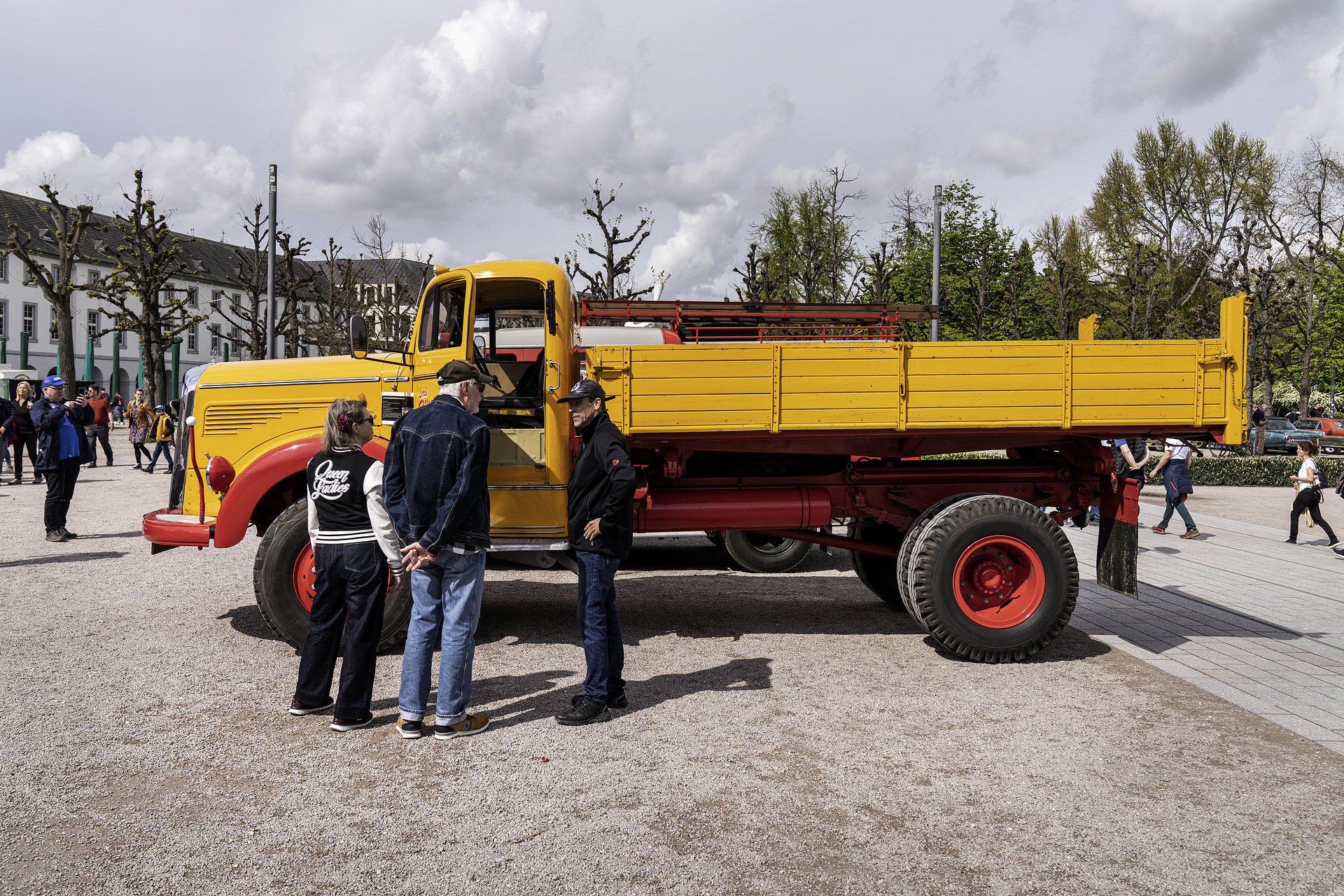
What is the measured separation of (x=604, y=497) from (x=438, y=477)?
2.86ft

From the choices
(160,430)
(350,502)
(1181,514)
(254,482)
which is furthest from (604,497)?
(160,430)

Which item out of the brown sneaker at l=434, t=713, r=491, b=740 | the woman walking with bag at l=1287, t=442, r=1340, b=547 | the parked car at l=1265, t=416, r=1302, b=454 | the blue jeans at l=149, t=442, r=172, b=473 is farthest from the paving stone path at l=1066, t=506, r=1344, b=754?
the parked car at l=1265, t=416, r=1302, b=454

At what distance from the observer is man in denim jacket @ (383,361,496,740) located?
4.34m

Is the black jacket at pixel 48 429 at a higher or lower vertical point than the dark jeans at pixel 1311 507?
higher

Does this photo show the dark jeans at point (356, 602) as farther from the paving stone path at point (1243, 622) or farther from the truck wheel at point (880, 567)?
the paving stone path at point (1243, 622)

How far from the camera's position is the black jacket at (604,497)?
470 cm

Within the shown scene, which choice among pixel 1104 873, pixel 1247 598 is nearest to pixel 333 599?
pixel 1104 873

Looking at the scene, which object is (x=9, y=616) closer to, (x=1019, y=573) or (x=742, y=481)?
(x=742, y=481)

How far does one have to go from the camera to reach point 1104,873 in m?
3.21

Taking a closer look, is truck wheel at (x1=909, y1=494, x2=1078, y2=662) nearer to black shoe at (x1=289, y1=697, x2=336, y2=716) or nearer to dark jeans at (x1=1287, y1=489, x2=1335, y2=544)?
black shoe at (x1=289, y1=697, x2=336, y2=716)

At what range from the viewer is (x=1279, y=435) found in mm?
33844

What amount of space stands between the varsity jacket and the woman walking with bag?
1104 centimetres

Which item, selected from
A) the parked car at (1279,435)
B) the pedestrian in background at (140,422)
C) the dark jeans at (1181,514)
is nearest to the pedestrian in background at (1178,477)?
the dark jeans at (1181,514)

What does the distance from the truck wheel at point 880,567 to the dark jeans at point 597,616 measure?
2.98 metres
